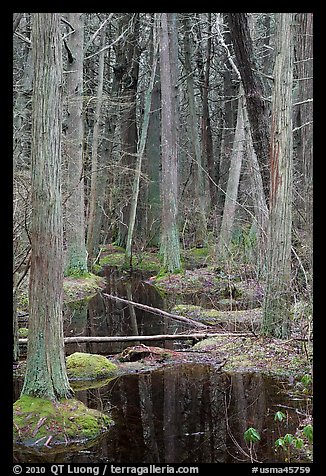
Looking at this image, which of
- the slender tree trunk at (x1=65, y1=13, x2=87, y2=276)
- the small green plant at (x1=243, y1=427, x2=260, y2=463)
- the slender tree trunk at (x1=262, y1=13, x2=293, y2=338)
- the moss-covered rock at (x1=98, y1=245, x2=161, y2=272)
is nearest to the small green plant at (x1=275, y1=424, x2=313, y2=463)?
the small green plant at (x1=243, y1=427, x2=260, y2=463)

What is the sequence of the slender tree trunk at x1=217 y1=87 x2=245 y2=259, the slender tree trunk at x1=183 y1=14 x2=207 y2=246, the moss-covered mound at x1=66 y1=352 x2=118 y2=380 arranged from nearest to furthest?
the moss-covered mound at x1=66 y1=352 x2=118 y2=380 → the slender tree trunk at x1=217 y1=87 x2=245 y2=259 → the slender tree trunk at x1=183 y1=14 x2=207 y2=246

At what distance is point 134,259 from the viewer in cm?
2225

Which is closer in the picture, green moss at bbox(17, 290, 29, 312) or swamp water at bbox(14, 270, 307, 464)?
swamp water at bbox(14, 270, 307, 464)

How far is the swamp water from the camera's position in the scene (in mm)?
5645

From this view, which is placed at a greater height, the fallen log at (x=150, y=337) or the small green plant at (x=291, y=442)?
the fallen log at (x=150, y=337)

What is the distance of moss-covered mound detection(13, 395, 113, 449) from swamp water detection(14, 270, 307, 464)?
0.49 feet

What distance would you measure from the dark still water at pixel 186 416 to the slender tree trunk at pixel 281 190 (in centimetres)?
149

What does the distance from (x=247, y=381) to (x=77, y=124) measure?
11.2 meters

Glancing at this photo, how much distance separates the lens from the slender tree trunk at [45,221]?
6207 mm

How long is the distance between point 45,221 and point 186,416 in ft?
9.27

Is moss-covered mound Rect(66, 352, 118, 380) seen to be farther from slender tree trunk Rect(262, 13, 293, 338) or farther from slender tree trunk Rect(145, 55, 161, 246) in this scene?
slender tree trunk Rect(145, 55, 161, 246)

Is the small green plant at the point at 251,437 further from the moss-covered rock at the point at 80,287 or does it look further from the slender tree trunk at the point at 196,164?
the slender tree trunk at the point at 196,164

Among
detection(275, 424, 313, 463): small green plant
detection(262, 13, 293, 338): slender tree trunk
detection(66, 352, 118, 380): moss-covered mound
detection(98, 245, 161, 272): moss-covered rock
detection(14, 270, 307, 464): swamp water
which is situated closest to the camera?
detection(275, 424, 313, 463): small green plant

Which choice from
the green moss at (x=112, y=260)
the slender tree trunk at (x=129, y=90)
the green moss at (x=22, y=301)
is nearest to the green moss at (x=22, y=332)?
the green moss at (x=22, y=301)
